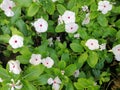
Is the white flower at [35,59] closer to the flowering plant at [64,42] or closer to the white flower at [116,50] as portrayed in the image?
the flowering plant at [64,42]

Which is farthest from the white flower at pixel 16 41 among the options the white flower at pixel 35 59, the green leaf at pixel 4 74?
the green leaf at pixel 4 74

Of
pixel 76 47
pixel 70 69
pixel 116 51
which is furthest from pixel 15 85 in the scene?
pixel 116 51

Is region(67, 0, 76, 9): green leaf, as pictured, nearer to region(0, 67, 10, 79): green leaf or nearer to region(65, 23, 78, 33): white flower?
region(65, 23, 78, 33): white flower

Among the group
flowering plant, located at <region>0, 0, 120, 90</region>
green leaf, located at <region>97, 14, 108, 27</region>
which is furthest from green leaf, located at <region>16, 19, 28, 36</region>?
green leaf, located at <region>97, 14, 108, 27</region>

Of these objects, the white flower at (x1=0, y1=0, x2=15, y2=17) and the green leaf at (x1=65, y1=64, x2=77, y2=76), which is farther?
the white flower at (x1=0, y1=0, x2=15, y2=17)

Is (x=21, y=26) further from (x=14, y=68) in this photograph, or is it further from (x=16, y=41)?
(x=14, y=68)

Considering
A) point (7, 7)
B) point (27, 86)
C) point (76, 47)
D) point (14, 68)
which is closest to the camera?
point (27, 86)

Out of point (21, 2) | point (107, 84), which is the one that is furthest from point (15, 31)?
point (107, 84)
